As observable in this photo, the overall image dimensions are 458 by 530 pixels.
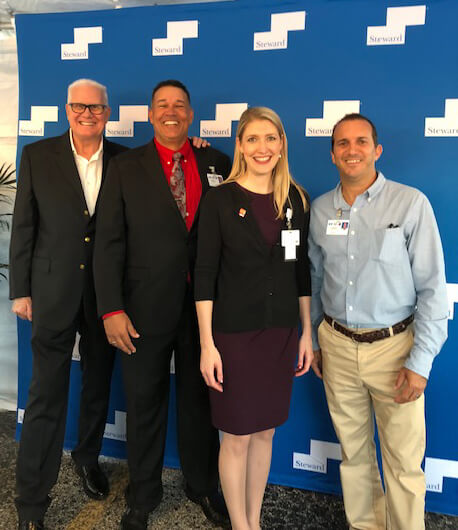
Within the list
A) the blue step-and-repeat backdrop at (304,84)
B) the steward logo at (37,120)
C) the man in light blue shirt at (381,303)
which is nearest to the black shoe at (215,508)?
the blue step-and-repeat backdrop at (304,84)

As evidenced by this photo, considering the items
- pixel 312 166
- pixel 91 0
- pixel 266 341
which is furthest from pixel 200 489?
pixel 91 0

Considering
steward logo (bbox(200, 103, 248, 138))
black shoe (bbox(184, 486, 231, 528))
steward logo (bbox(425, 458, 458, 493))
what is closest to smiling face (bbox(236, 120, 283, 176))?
steward logo (bbox(200, 103, 248, 138))

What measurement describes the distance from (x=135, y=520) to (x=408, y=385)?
130 centimetres

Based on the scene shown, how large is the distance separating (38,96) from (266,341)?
1949 mm

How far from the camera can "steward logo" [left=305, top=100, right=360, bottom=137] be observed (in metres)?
2.20

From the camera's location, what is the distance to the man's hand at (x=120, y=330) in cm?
182

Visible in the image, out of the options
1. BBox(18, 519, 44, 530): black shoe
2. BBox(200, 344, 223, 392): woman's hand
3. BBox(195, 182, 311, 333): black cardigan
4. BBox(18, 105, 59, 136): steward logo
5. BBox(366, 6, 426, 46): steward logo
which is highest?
BBox(366, 6, 426, 46): steward logo

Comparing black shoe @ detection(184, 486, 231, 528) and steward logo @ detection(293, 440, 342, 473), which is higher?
steward logo @ detection(293, 440, 342, 473)

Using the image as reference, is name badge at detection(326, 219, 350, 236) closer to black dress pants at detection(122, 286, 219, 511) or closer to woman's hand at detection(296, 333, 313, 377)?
woman's hand at detection(296, 333, 313, 377)

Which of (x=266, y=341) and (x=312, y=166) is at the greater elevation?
(x=312, y=166)

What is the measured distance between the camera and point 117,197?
1842 millimetres

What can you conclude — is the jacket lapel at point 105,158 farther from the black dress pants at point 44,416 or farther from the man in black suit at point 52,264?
the black dress pants at point 44,416

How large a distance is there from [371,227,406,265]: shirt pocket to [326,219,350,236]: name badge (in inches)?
4.7

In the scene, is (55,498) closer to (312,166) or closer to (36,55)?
(312,166)
